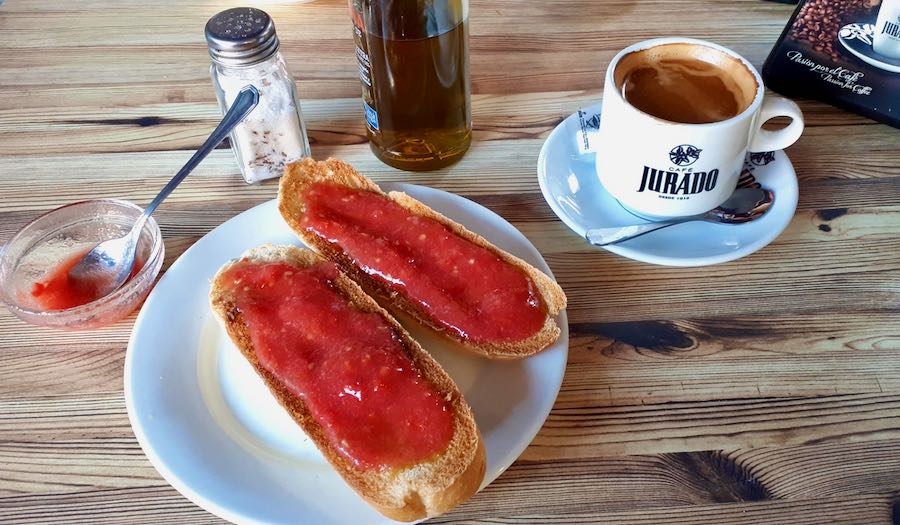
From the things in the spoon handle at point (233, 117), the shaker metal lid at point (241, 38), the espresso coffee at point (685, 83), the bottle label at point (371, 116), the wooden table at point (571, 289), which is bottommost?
the wooden table at point (571, 289)

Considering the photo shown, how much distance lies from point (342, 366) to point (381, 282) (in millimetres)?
191

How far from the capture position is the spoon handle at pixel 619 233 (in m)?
1.11

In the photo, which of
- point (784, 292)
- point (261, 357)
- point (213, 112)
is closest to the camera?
point (261, 357)

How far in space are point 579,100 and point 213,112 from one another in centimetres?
75

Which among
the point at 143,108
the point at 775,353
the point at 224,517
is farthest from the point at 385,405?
the point at 143,108

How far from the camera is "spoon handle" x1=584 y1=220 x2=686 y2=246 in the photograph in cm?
111

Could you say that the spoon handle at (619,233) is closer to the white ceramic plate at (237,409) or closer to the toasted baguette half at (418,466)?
the white ceramic plate at (237,409)

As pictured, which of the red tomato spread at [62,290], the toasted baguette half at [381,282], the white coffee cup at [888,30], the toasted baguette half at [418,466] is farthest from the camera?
the white coffee cup at [888,30]

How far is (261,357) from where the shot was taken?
93 centimetres

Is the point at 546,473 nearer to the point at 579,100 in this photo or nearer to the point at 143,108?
the point at 579,100

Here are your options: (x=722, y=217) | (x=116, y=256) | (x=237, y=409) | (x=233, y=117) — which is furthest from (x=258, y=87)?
(x=722, y=217)

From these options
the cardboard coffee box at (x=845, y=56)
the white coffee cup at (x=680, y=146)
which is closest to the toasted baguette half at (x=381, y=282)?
the white coffee cup at (x=680, y=146)

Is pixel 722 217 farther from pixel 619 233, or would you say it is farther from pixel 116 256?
pixel 116 256

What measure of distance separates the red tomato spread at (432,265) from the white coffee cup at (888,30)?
80 centimetres
